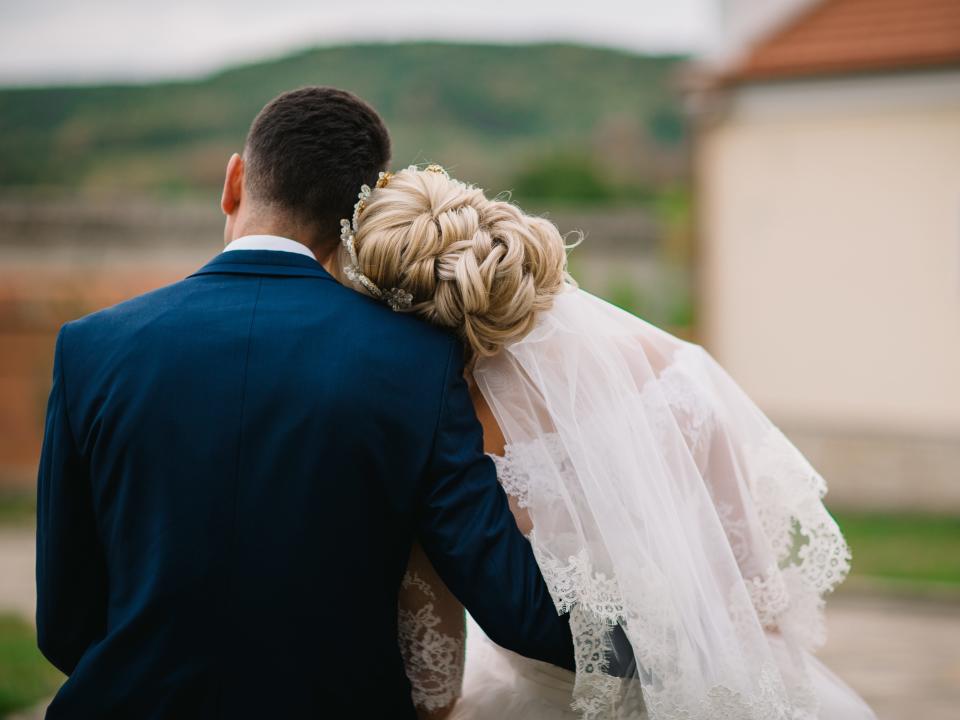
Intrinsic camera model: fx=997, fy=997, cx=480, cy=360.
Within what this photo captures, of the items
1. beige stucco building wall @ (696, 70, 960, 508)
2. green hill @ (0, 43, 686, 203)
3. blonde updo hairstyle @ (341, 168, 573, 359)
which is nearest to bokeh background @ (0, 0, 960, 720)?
beige stucco building wall @ (696, 70, 960, 508)

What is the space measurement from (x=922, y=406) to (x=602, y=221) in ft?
26.0

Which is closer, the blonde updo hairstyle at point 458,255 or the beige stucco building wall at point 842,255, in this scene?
the blonde updo hairstyle at point 458,255

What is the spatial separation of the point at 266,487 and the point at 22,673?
182 inches

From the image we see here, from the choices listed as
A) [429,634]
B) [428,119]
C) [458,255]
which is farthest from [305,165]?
[428,119]

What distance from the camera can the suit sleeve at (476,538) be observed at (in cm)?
208

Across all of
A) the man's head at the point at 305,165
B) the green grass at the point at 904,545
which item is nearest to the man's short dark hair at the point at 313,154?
the man's head at the point at 305,165

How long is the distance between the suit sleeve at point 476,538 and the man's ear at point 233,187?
0.62 metres

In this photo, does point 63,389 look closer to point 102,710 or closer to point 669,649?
point 102,710

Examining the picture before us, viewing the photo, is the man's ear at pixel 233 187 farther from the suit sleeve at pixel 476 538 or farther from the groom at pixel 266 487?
the suit sleeve at pixel 476 538

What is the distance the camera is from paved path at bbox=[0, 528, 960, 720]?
18.8 ft

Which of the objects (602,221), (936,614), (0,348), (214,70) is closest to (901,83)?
(936,614)

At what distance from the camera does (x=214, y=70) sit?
54.9 meters

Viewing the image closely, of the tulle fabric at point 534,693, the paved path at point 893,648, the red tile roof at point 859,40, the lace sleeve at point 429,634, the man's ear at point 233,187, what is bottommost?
the paved path at point 893,648

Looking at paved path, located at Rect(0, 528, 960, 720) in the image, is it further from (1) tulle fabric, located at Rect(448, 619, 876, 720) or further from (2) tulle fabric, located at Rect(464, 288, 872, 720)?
(2) tulle fabric, located at Rect(464, 288, 872, 720)
